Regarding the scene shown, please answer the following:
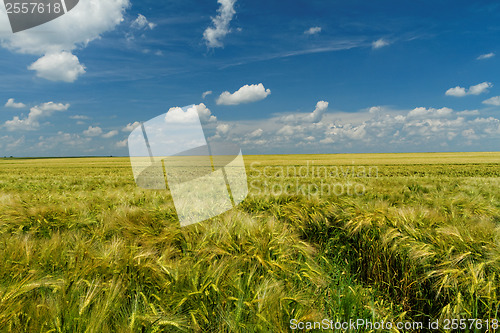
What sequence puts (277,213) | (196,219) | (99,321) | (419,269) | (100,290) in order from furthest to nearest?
(277,213), (196,219), (419,269), (100,290), (99,321)

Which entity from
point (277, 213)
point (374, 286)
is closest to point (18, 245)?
point (277, 213)

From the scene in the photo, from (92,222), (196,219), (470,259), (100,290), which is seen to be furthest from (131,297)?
(470,259)

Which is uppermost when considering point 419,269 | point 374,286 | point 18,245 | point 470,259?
point 18,245

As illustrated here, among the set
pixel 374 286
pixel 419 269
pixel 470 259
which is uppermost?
pixel 470 259

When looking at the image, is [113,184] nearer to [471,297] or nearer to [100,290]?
[100,290]

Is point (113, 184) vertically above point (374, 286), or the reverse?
point (113, 184)

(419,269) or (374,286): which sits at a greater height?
(419,269)

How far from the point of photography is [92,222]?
172 inches

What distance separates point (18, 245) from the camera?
2.87 meters

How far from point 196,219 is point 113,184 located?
9088 millimetres

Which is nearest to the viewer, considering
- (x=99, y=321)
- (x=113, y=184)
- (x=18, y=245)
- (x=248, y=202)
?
(x=99, y=321)

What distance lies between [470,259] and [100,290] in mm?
3782

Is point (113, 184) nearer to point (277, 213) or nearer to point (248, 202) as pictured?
point (248, 202)

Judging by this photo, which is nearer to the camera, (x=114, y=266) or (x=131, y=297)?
(x=131, y=297)
